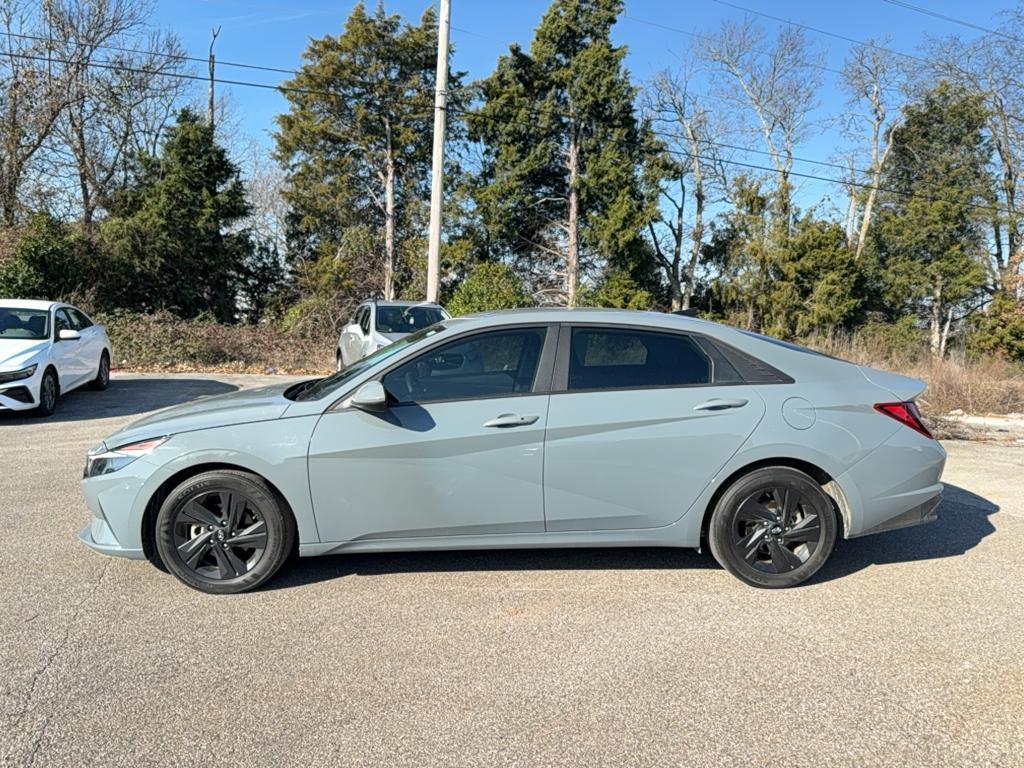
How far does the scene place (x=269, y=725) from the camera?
2672 mm

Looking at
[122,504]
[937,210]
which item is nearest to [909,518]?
[122,504]

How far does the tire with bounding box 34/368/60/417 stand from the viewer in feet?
28.3

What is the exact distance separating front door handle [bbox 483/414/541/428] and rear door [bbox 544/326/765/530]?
0.40 feet

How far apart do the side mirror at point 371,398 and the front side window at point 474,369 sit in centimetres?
14

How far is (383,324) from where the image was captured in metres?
12.0

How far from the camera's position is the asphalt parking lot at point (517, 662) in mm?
2572

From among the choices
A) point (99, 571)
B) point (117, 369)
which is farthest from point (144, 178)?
point (99, 571)

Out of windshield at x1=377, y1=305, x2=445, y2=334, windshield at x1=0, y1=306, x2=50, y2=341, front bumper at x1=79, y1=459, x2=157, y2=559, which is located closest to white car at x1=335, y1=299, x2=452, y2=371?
windshield at x1=377, y1=305, x2=445, y2=334

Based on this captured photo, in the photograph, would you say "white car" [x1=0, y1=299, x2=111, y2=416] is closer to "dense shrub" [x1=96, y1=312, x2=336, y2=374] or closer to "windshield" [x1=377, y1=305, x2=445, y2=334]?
"windshield" [x1=377, y1=305, x2=445, y2=334]

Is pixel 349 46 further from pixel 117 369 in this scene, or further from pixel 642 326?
pixel 642 326

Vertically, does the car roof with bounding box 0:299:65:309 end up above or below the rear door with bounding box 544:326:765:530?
above

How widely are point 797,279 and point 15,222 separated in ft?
91.5

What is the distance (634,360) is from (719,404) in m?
0.54

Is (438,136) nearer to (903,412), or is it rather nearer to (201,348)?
(201,348)
